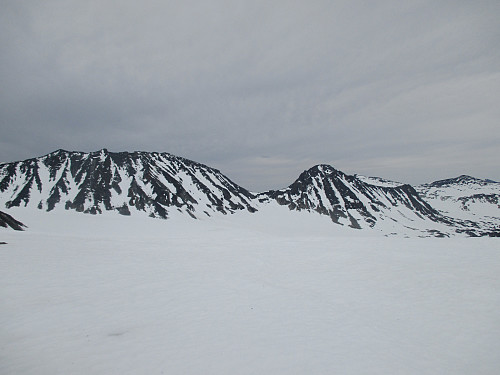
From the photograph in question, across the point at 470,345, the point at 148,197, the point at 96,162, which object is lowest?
the point at 470,345

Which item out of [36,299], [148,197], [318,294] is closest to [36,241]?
[36,299]

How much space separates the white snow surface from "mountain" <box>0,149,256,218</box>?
238 ft

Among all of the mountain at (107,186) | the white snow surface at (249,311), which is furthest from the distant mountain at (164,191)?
the white snow surface at (249,311)

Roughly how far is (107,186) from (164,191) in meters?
20.7

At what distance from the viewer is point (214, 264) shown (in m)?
17.3

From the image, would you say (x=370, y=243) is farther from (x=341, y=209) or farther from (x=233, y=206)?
(x=341, y=209)

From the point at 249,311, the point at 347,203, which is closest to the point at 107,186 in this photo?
the point at 249,311

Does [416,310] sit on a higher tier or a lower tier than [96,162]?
lower

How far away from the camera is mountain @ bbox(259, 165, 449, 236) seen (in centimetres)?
14050

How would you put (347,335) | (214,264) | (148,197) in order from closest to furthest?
1. (347,335)
2. (214,264)
3. (148,197)

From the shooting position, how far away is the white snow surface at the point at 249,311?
7.08m

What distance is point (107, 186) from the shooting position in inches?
3590

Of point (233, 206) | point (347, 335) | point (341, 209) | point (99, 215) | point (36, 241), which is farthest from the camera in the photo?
point (341, 209)

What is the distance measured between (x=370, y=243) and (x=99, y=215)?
79342mm
